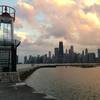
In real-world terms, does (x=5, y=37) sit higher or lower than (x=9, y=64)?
higher

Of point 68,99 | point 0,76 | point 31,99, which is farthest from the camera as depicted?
point 0,76

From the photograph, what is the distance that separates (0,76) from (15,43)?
506 cm

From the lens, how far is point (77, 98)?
33625 millimetres

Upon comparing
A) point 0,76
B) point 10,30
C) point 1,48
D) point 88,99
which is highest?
point 10,30

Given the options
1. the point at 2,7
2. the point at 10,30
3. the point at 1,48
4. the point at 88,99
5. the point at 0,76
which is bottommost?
the point at 88,99

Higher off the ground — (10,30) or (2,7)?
(2,7)

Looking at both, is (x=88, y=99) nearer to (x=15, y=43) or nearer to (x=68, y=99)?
(x=68, y=99)

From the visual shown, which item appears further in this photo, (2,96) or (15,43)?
(15,43)

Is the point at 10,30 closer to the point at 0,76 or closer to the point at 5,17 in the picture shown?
the point at 5,17

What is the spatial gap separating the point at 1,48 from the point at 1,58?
54.1 inches

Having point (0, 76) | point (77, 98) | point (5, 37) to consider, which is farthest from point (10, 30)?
point (77, 98)

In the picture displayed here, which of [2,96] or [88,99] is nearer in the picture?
[2,96]

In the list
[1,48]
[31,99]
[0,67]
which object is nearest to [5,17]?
[1,48]

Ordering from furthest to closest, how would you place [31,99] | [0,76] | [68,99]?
[0,76] < [68,99] < [31,99]
